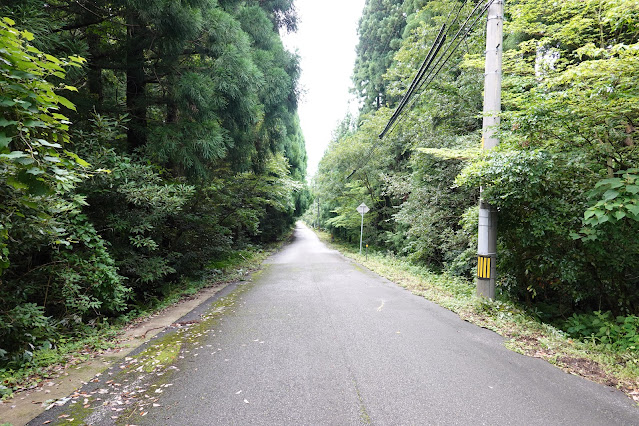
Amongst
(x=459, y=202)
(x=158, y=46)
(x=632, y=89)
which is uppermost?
(x=158, y=46)

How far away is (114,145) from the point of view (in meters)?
5.23

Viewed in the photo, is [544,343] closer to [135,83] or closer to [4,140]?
[4,140]

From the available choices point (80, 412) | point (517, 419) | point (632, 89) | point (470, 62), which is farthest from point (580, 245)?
point (80, 412)

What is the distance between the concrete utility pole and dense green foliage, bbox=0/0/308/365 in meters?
4.50

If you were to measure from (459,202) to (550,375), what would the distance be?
6841 mm

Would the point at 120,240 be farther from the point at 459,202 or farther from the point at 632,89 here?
the point at 459,202

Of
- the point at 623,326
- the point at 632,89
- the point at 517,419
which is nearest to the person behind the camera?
the point at 517,419

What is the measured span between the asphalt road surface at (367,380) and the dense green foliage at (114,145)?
183 cm

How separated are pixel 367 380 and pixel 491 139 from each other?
4757mm

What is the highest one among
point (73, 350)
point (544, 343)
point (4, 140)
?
point (4, 140)

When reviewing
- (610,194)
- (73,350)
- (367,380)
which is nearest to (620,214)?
(610,194)

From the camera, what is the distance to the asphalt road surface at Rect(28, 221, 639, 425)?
242cm

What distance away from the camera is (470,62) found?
736 centimetres

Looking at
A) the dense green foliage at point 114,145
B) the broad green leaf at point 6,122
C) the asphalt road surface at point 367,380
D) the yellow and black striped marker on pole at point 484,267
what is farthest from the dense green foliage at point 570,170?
the broad green leaf at point 6,122
